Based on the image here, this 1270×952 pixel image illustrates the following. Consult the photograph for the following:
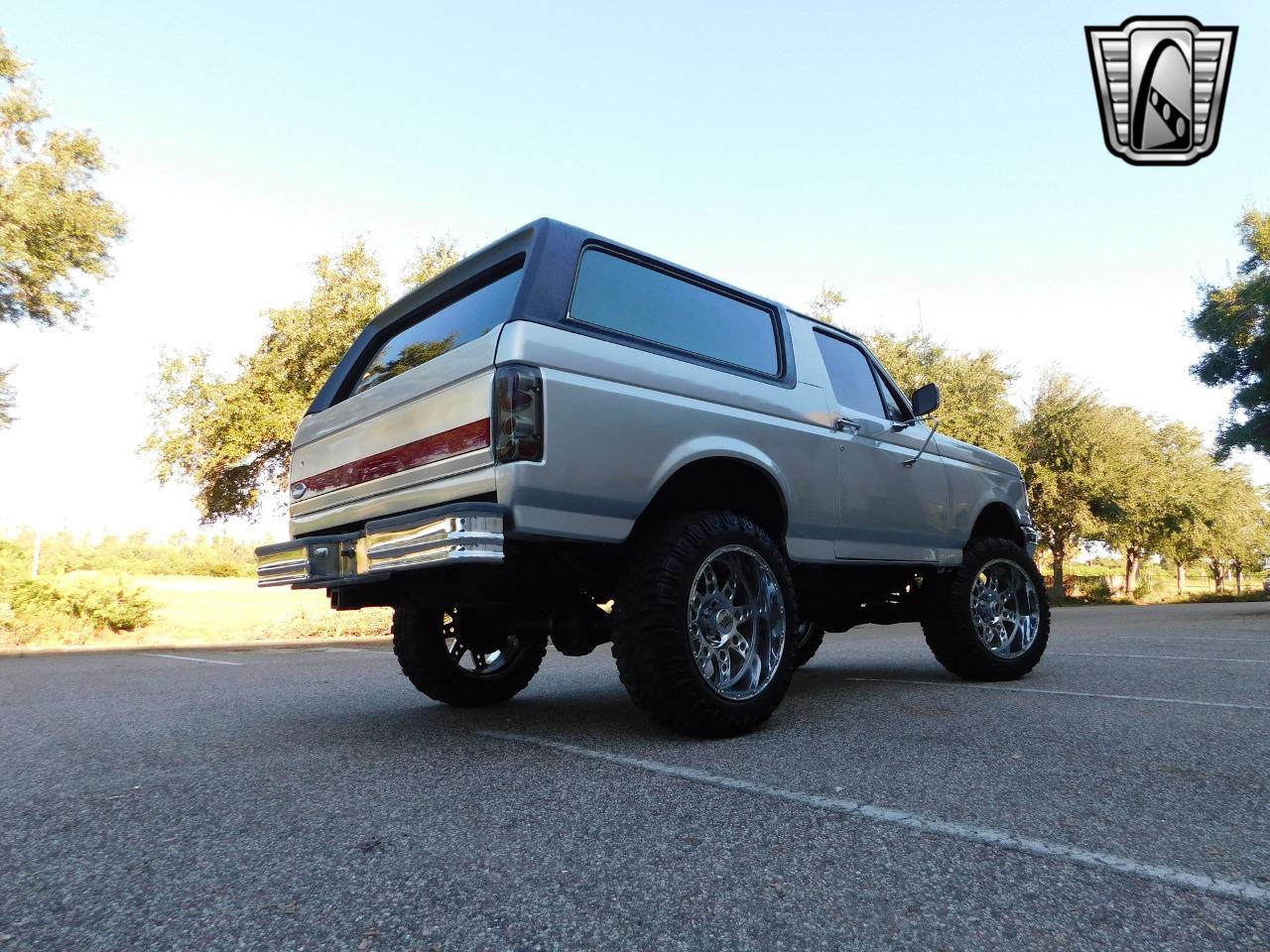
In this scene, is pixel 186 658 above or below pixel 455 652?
below

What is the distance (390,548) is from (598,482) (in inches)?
33.0

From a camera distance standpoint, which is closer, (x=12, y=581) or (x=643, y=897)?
(x=643, y=897)

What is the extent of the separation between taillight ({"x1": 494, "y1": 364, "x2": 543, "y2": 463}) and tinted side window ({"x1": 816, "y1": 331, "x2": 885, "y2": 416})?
2.27 meters

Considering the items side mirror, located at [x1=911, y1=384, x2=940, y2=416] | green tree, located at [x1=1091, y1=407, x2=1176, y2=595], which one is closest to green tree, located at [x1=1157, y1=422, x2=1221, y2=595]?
green tree, located at [x1=1091, y1=407, x2=1176, y2=595]

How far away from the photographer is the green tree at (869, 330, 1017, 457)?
81.9 ft

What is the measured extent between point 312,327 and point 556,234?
55.2 feet

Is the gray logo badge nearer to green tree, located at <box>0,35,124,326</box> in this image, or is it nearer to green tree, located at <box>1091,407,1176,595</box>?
green tree, located at <box>0,35,124,326</box>

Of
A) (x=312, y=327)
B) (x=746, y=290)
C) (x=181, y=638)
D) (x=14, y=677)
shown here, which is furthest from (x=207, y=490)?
(x=746, y=290)

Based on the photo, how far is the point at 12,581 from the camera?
43.2 ft

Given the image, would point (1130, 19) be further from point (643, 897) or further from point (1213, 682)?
point (643, 897)

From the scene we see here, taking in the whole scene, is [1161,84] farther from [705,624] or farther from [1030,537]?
[705,624]

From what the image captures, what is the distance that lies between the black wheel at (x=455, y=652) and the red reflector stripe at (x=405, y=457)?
82 centimetres

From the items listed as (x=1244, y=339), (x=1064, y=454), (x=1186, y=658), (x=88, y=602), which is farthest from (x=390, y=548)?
(x=1064, y=454)

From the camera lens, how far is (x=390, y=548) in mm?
2939
